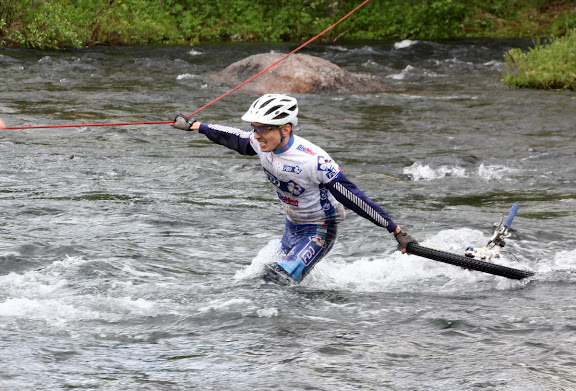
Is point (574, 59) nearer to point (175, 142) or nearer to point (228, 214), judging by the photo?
point (175, 142)

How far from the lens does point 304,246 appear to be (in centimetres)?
733

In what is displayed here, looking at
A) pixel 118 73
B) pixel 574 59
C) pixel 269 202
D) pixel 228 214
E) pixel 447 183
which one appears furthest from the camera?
pixel 118 73

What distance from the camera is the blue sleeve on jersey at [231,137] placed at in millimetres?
7512

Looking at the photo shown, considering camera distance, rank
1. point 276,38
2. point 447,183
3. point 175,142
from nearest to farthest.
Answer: point 447,183 → point 175,142 → point 276,38

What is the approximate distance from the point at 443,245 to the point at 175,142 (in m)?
7.54

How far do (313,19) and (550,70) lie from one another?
60.2 ft

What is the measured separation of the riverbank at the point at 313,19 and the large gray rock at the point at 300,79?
462 inches

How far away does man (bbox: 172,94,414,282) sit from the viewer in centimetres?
679

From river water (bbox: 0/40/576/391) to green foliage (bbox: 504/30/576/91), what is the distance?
9.49 feet

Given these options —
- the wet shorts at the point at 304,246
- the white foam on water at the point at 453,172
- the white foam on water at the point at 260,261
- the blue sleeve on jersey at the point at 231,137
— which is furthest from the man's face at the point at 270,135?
the white foam on water at the point at 453,172

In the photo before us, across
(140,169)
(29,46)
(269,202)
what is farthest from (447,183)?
(29,46)

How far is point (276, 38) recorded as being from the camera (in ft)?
121

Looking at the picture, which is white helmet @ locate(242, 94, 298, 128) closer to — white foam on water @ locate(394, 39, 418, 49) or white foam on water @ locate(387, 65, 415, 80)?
white foam on water @ locate(387, 65, 415, 80)

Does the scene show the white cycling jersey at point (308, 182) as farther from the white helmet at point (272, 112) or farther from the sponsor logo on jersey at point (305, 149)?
the white helmet at point (272, 112)
